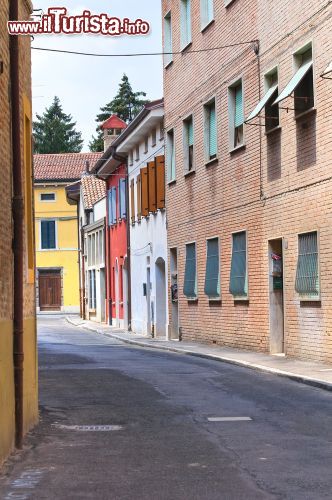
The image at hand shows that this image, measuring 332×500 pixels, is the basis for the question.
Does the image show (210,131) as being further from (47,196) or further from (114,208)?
(47,196)

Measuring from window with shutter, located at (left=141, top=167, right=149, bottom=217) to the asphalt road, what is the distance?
1888cm

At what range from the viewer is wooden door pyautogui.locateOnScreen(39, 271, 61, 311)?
77812 millimetres

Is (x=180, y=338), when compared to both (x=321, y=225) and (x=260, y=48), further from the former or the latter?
(x=321, y=225)

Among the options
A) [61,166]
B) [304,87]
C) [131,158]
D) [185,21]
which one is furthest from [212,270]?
[61,166]

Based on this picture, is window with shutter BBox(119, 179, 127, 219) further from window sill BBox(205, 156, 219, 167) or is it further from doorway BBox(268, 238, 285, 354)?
doorway BBox(268, 238, 285, 354)

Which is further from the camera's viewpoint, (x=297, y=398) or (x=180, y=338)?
(x=180, y=338)

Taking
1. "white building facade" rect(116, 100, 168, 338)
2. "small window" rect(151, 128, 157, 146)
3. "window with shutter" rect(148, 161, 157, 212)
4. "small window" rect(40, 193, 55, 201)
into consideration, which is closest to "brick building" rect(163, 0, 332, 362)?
"white building facade" rect(116, 100, 168, 338)

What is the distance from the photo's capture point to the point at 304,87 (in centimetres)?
2128

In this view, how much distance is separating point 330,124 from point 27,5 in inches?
345

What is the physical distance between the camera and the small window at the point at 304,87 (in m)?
21.0

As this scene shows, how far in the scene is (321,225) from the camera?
65.8 ft

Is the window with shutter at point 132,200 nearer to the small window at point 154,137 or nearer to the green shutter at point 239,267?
the small window at point 154,137

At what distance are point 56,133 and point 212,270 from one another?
80.0 meters

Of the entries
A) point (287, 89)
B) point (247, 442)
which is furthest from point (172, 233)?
point (247, 442)
